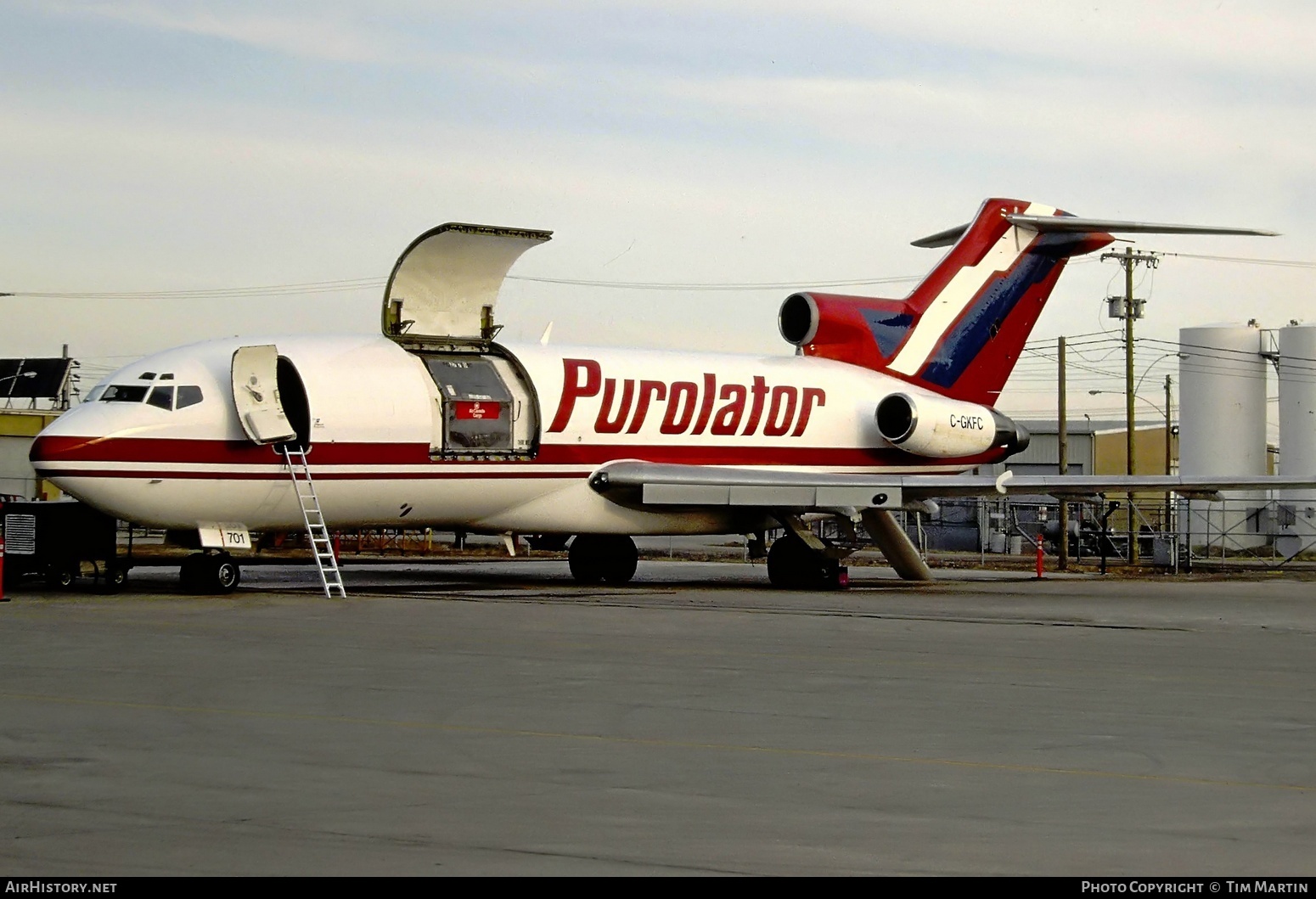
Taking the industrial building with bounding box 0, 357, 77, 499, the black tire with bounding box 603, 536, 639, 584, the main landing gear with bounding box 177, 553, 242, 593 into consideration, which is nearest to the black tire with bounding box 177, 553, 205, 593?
the main landing gear with bounding box 177, 553, 242, 593

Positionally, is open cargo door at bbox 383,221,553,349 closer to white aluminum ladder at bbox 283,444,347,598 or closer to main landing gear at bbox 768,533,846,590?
white aluminum ladder at bbox 283,444,347,598

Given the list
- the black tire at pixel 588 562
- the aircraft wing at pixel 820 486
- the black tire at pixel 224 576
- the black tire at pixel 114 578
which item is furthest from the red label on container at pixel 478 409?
the black tire at pixel 114 578

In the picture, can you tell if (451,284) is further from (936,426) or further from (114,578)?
(936,426)

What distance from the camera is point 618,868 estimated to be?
6.12m

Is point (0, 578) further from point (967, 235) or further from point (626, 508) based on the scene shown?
point (967, 235)

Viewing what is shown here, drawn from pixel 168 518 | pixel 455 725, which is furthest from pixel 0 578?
pixel 455 725

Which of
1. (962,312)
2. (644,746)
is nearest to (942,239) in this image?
(962,312)

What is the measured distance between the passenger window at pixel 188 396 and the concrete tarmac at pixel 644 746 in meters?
4.82

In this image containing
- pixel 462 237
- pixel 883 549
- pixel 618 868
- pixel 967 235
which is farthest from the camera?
pixel 967 235

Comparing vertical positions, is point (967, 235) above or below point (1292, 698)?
above

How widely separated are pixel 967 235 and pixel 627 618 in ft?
54.0

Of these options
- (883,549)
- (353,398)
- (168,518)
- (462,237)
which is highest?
(462,237)

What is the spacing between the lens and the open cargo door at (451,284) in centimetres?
2425

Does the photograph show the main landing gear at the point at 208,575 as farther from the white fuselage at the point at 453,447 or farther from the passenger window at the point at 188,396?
the passenger window at the point at 188,396
